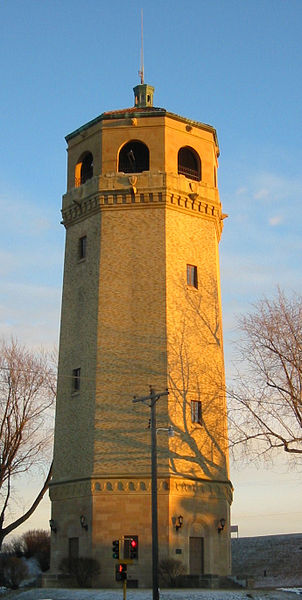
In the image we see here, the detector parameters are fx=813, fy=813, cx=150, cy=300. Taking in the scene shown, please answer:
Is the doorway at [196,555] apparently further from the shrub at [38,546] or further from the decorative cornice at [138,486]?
the shrub at [38,546]

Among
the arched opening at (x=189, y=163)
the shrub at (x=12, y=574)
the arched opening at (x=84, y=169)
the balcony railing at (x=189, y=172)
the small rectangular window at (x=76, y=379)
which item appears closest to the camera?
the shrub at (x=12, y=574)

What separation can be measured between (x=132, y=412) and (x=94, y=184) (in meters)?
11.4

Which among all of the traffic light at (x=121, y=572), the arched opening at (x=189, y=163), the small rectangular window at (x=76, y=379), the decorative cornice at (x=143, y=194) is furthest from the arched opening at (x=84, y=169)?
the traffic light at (x=121, y=572)

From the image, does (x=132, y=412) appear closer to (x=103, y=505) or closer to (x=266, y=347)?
(x=103, y=505)

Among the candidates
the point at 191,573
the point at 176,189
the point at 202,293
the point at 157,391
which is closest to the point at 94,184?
the point at 176,189

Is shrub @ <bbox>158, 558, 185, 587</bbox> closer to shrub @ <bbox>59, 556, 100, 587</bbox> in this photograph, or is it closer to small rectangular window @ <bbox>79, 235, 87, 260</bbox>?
shrub @ <bbox>59, 556, 100, 587</bbox>

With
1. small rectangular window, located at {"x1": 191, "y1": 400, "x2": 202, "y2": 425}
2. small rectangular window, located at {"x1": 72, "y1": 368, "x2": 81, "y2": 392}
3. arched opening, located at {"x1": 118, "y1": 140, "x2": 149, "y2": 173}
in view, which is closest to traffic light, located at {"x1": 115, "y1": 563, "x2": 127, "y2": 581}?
small rectangular window, located at {"x1": 191, "y1": 400, "x2": 202, "y2": 425}

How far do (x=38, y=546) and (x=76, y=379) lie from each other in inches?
832

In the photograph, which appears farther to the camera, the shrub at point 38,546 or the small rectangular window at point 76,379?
the shrub at point 38,546

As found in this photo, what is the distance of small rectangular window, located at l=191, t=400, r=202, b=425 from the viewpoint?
36688 mm

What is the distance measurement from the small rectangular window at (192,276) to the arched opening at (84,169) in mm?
7620

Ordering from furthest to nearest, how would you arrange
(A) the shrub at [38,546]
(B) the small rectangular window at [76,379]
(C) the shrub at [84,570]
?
(A) the shrub at [38,546] → (B) the small rectangular window at [76,379] → (C) the shrub at [84,570]

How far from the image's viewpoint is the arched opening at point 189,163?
1615 inches

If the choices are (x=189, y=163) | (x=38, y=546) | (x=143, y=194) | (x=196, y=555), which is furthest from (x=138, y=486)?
(x=38, y=546)
